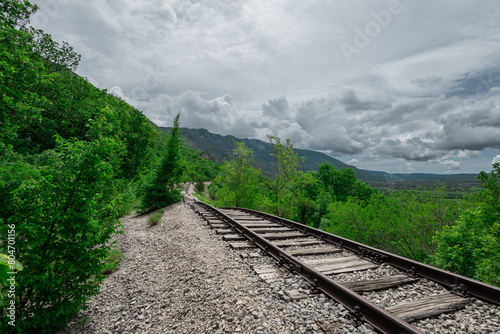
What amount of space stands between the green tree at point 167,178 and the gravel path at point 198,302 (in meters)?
9.36

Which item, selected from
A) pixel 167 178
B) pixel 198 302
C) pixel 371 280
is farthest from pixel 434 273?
pixel 167 178

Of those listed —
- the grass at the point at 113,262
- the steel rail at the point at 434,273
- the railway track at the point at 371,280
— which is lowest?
the grass at the point at 113,262

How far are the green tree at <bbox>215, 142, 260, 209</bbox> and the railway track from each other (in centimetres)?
1236

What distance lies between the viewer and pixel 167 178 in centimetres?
1576

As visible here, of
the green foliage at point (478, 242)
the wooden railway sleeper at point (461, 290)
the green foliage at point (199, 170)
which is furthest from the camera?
the green foliage at point (199, 170)

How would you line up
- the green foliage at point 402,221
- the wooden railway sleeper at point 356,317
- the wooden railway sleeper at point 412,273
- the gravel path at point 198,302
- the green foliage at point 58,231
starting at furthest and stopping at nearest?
the green foliage at point 402,221 < the wooden railway sleeper at point 412,273 < the green foliage at point 58,231 < the gravel path at point 198,302 < the wooden railway sleeper at point 356,317

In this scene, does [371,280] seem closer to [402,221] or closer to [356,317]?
[356,317]

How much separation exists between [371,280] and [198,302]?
3.08 meters

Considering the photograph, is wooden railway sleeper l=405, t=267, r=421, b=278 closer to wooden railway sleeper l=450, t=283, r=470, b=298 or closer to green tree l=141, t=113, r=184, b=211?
wooden railway sleeper l=450, t=283, r=470, b=298

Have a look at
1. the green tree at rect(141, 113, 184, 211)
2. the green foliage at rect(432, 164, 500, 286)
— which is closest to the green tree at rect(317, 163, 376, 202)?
the green tree at rect(141, 113, 184, 211)

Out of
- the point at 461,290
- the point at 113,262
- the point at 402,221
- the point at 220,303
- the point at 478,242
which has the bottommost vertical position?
the point at 113,262

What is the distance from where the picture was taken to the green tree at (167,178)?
587 inches

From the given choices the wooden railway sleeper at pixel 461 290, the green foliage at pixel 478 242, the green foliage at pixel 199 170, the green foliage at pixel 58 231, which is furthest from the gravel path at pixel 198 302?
the green foliage at pixel 199 170

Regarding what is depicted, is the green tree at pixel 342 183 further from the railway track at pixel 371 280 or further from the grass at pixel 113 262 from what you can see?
the grass at pixel 113 262
